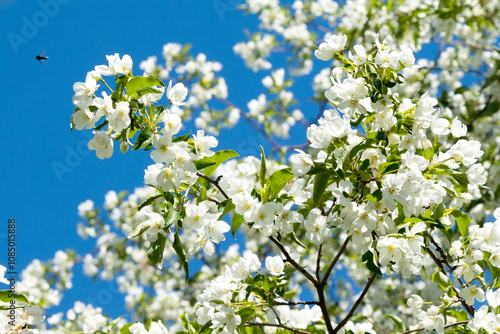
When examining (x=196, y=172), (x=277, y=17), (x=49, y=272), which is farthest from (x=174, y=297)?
(x=196, y=172)

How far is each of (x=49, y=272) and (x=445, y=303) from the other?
18.5 feet

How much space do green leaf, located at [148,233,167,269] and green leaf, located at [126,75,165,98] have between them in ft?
1.56

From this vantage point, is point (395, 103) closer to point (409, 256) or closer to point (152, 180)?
point (409, 256)

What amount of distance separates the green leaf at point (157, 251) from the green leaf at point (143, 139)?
0.30 meters

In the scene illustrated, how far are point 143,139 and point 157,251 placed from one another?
14.6 inches

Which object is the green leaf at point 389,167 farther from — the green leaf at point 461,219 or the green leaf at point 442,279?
the green leaf at point 442,279

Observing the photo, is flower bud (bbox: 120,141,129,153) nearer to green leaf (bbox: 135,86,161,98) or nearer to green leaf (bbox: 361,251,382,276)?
green leaf (bbox: 135,86,161,98)

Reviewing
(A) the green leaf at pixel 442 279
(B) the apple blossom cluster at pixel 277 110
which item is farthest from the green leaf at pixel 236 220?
(B) the apple blossom cluster at pixel 277 110

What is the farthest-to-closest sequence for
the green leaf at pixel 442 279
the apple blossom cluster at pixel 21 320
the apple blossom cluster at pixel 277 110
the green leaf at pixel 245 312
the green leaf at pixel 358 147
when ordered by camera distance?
the apple blossom cluster at pixel 277 110 < the green leaf at pixel 442 279 < the green leaf at pixel 245 312 < the apple blossom cluster at pixel 21 320 < the green leaf at pixel 358 147

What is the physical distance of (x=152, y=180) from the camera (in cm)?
160

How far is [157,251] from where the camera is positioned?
1589 millimetres

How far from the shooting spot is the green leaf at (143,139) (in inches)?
60.3

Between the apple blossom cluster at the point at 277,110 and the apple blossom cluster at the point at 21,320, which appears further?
the apple blossom cluster at the point at 277,110

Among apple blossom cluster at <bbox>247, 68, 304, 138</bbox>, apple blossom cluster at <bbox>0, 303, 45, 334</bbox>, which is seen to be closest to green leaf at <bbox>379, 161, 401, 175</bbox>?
apple blossom cluster at <bbox>0, 303, 45, 334</bbox>
